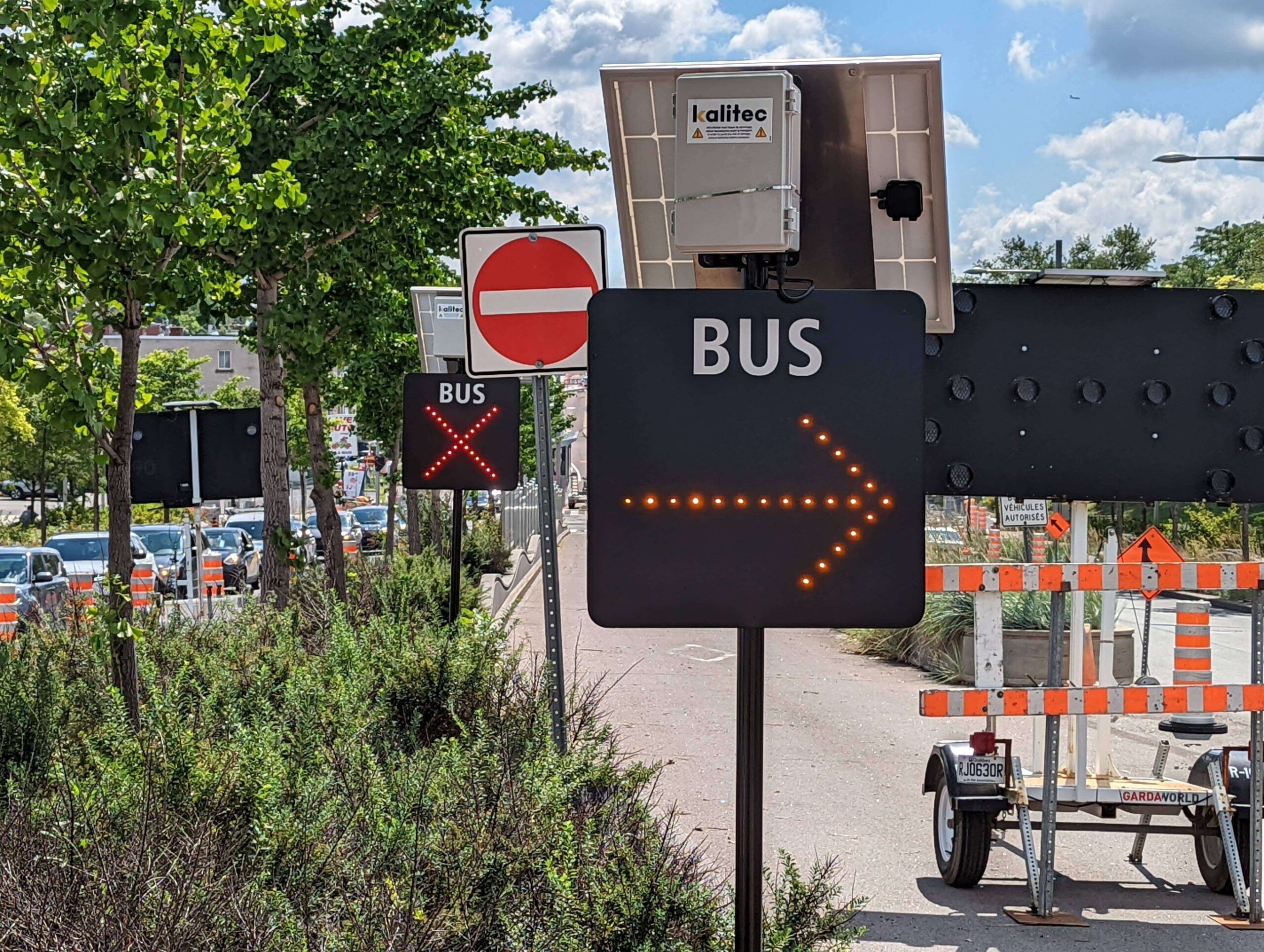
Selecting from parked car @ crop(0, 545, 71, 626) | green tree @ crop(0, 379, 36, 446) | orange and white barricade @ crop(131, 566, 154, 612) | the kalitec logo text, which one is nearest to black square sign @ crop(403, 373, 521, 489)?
the kalitec logo text

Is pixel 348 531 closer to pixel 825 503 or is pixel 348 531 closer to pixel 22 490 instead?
pixel 825 503

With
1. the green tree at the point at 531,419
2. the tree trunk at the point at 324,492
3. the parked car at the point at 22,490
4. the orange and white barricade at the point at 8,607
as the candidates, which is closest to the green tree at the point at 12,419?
the green tree at the point at 531,419

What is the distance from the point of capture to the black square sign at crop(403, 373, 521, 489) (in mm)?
10492

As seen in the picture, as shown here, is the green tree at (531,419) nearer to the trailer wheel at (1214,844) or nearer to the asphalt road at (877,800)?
the asphalt road at (877,800)

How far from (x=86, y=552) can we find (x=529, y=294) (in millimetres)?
22280

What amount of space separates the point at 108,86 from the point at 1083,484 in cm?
499

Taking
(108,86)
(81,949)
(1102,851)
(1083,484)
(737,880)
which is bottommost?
(1102,851)

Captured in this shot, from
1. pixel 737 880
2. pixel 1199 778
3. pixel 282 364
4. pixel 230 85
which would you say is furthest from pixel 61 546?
pixel 737 880

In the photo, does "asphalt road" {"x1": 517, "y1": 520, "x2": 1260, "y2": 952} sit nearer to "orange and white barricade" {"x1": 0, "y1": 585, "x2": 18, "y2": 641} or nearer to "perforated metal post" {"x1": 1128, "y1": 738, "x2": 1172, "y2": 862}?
"perforated metal post" {"x1": 1128, "y1": 738, "x2": 1172, "y2": 862}

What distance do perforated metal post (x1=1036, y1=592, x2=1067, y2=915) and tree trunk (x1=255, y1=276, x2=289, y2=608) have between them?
814 cm

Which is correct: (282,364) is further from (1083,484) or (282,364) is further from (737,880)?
(737,880)

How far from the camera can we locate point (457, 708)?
23.9 ft

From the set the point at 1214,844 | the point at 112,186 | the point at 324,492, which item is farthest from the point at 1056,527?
the point at 112,186

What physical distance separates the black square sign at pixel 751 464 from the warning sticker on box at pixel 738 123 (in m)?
0.44
